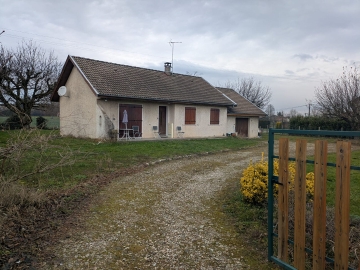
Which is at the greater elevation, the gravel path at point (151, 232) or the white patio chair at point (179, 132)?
the white patio chair at point (179, 132)

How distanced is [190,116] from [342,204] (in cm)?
1766

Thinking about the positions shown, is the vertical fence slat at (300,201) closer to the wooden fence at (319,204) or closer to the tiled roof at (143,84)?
the wooden fence at (319,204)

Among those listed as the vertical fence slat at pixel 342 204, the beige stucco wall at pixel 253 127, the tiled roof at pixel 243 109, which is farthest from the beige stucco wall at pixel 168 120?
the vertical fence slat at pixel 342 204

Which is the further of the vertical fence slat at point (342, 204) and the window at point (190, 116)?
the window at point (190, 116)

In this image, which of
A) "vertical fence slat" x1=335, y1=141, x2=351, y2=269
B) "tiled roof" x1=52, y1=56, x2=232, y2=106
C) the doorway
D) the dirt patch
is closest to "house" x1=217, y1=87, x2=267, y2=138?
"tiled roof" x1=52, y1=56, x2=232, y2=106

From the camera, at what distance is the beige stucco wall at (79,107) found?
16.2 m

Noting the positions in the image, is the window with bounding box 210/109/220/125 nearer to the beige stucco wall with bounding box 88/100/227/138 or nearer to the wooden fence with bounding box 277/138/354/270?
the beige stucco wall with bounding box 88/100/227/138

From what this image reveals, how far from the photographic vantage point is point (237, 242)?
404 centimetres

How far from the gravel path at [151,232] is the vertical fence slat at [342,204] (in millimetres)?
1209

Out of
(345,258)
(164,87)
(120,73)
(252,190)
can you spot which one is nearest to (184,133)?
(164,87)

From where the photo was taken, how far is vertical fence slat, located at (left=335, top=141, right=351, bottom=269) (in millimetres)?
2521

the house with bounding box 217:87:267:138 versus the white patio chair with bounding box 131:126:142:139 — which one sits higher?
the house with bounding box 217:87:267:138

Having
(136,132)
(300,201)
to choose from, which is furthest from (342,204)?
(136,132)

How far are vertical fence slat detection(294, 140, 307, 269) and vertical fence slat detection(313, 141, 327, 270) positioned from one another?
0.61ft
